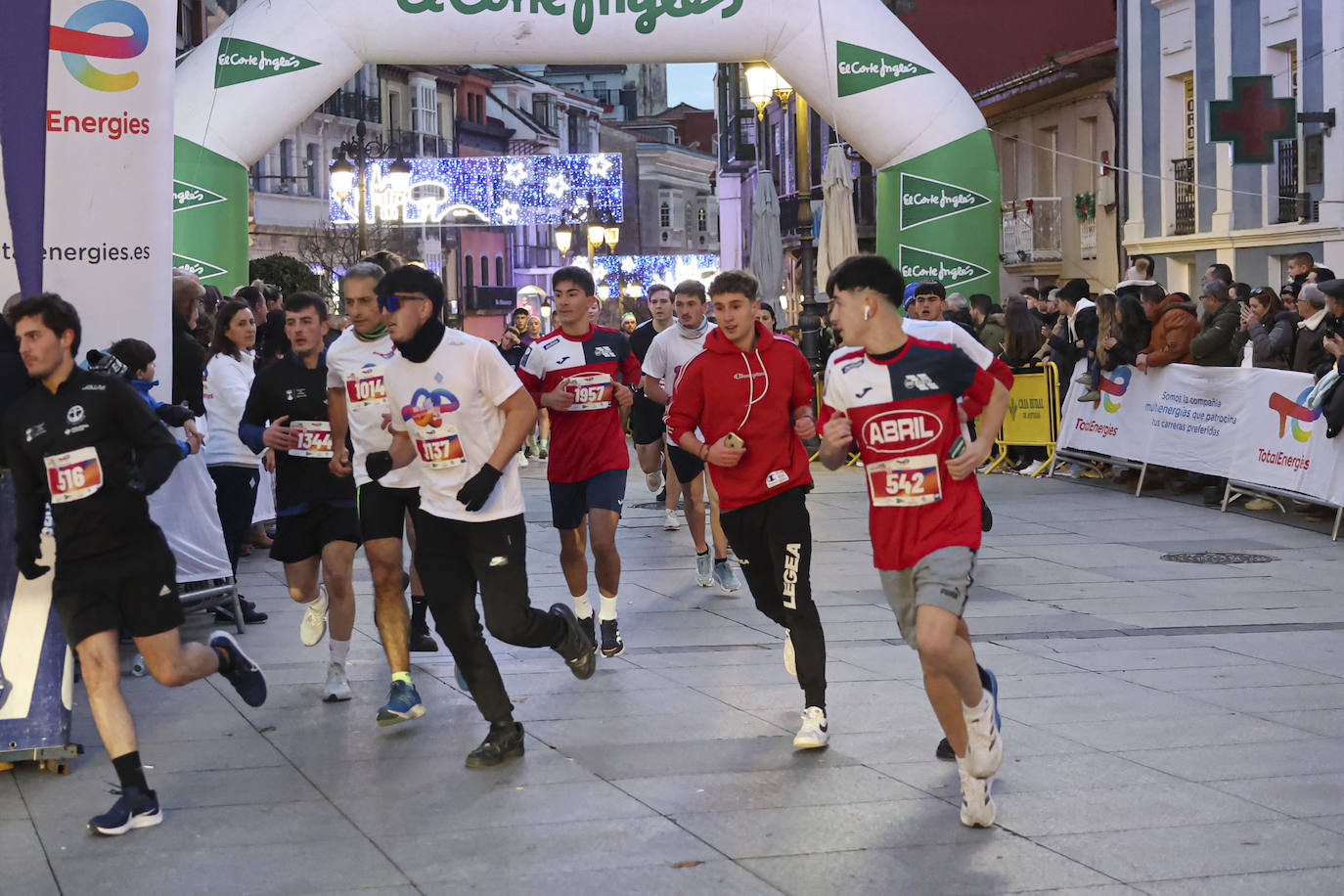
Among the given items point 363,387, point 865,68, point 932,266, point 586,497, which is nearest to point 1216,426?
point 932,266

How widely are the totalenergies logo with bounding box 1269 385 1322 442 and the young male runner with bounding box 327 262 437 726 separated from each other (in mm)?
8152

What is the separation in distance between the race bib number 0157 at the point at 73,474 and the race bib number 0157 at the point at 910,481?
8.54 feet

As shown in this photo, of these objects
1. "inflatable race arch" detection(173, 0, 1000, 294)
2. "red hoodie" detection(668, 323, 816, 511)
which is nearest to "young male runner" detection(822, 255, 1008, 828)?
"red hoodie" detection(668, 323, 816, 511)

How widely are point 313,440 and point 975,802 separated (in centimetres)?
373

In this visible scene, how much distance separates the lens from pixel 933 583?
18.4 ft

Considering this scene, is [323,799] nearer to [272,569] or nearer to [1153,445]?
[272,569]

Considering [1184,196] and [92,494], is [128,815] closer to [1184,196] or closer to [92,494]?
[92,494]

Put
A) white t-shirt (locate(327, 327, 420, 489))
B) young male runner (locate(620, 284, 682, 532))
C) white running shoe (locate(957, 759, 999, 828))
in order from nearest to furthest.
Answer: white running shoe (locate(957, 759, 999, 828)) < white t-shirt (locate(327, 327, 420, 489)) < young male runner (locate(620, 284, 682, 532))

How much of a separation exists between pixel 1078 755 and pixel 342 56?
12.7 meters

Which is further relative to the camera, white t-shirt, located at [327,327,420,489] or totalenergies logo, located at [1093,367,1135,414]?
totalenergies logo, located at [1093,367,1135,414]

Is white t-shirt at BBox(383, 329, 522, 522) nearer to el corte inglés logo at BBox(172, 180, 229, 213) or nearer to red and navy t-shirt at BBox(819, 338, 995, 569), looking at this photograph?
red and navy t-shirt at BBox(819, 338, 995, 569)

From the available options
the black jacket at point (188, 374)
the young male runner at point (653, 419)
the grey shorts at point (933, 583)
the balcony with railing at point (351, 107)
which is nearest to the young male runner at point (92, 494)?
the grey shorts at point (933, 583)

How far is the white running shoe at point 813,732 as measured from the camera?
657 cm

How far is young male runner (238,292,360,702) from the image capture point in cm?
785
